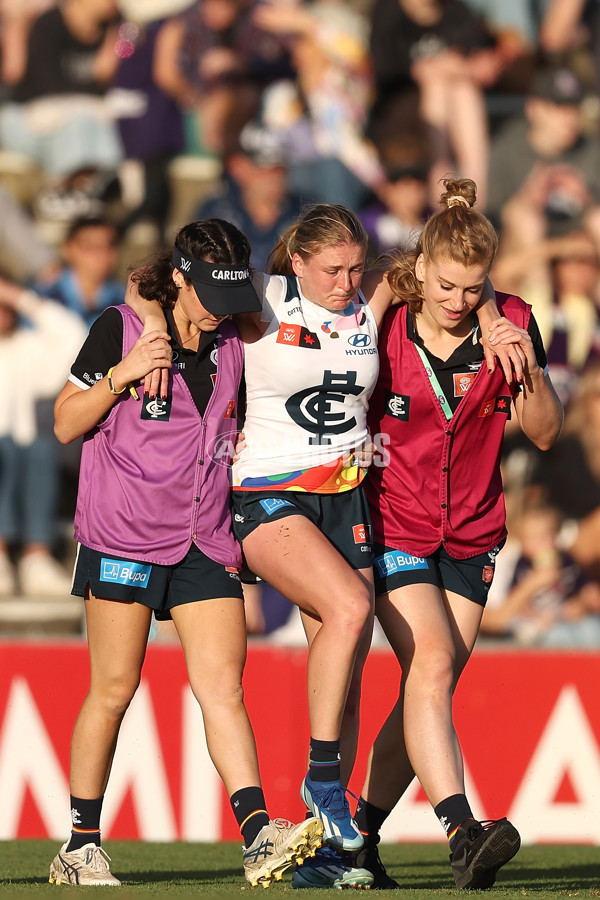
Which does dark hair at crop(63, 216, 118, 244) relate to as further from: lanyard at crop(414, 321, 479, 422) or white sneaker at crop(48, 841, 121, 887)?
white sneaker at crop(48, 841, 121, 887)

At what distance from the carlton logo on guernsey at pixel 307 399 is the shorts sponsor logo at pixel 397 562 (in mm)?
297

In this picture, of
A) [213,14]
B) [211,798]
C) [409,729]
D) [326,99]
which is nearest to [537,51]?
[326,99]

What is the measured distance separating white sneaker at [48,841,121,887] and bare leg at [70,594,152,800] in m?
0.19

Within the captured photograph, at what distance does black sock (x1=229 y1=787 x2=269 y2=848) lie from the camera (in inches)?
174

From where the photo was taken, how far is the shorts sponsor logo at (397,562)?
4.81m

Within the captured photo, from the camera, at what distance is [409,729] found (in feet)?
15.0

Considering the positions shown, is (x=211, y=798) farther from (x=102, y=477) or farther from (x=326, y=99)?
(x=326, y=99)

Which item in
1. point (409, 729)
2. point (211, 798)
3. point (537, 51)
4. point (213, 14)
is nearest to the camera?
point (409, 729)

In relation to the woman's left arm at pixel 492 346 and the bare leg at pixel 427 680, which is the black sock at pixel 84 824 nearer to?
the bare leg at pixel 427 680

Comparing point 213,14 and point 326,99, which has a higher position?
point 213,14

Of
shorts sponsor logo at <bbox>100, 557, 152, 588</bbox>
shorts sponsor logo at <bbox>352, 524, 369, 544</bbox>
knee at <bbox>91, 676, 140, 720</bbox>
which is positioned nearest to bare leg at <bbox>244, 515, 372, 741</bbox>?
shorts sponsor logo at <bbox>352, 524, 369, 544</bbox>

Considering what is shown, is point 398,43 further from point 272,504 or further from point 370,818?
point 370,818

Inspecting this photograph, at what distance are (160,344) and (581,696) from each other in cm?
348

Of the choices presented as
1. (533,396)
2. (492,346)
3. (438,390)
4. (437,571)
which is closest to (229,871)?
(437,571)
